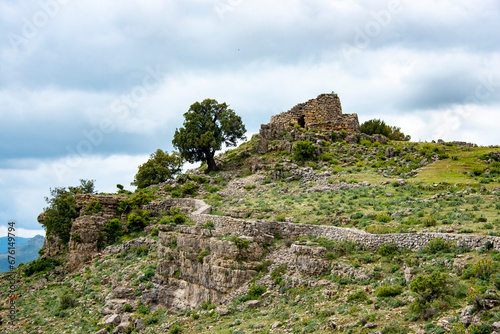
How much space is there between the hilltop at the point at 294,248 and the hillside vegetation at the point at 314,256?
0.28 feet

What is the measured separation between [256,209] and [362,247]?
11.4 meters

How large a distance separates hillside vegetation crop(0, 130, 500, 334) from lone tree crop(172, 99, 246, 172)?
2498mm

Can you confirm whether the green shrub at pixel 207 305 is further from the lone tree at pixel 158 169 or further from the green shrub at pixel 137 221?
the lone tree at pixel 158 169

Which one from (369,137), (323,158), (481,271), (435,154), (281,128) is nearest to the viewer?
(481,271)

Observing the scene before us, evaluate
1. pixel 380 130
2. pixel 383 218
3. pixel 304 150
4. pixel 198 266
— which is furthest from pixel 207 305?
pixel 380 130

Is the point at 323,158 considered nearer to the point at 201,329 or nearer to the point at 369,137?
the point at 369,137

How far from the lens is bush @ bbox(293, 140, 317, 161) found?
43.9 m

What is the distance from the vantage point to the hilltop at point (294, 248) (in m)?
18.0

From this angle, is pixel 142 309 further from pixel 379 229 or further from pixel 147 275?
pixel 379 229

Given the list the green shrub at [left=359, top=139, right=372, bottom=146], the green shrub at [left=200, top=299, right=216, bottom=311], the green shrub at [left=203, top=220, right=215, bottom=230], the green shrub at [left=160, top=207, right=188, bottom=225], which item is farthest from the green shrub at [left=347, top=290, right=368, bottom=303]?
the green shrub at [left=359, top=139, right=372, bottom=146]

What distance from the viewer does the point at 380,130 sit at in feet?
178

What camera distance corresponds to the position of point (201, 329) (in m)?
23.3

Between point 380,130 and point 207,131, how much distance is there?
2171 cm

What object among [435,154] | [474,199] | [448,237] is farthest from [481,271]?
[435,154]
